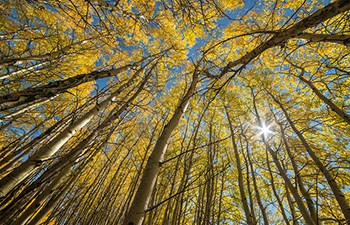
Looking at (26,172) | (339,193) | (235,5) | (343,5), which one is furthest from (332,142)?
(26,172)

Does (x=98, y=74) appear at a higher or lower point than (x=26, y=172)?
higher

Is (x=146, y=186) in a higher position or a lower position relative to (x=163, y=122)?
lower

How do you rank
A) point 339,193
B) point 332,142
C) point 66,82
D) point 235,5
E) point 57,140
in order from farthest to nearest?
point 332,142
point 235,5
point 339,193
point 57,140
point 66,82

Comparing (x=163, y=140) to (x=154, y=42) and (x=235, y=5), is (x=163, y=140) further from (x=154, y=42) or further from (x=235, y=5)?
(x=154, y=42)

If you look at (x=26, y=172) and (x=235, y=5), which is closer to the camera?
(x=26, y=172)

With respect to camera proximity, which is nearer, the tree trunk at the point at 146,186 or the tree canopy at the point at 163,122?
the tree trunk at the point at 146,186

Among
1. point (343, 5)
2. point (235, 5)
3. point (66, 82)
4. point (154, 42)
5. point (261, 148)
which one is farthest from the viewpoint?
point (154, 42)

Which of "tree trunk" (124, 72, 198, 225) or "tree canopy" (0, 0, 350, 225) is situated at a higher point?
"tree canopy" (0, 0, 350, 225)

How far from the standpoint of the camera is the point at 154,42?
17.9ft

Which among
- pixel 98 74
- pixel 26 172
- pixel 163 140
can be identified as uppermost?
pixel 98 74

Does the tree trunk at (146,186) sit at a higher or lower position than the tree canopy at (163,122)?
lower

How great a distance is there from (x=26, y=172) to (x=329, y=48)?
6.33m

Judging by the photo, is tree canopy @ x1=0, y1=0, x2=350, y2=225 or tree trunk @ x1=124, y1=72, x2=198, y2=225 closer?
tree trunk @ x1=124, y1=72, x2=198, y2=225

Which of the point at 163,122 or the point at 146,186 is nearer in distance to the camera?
the point at 146,186
